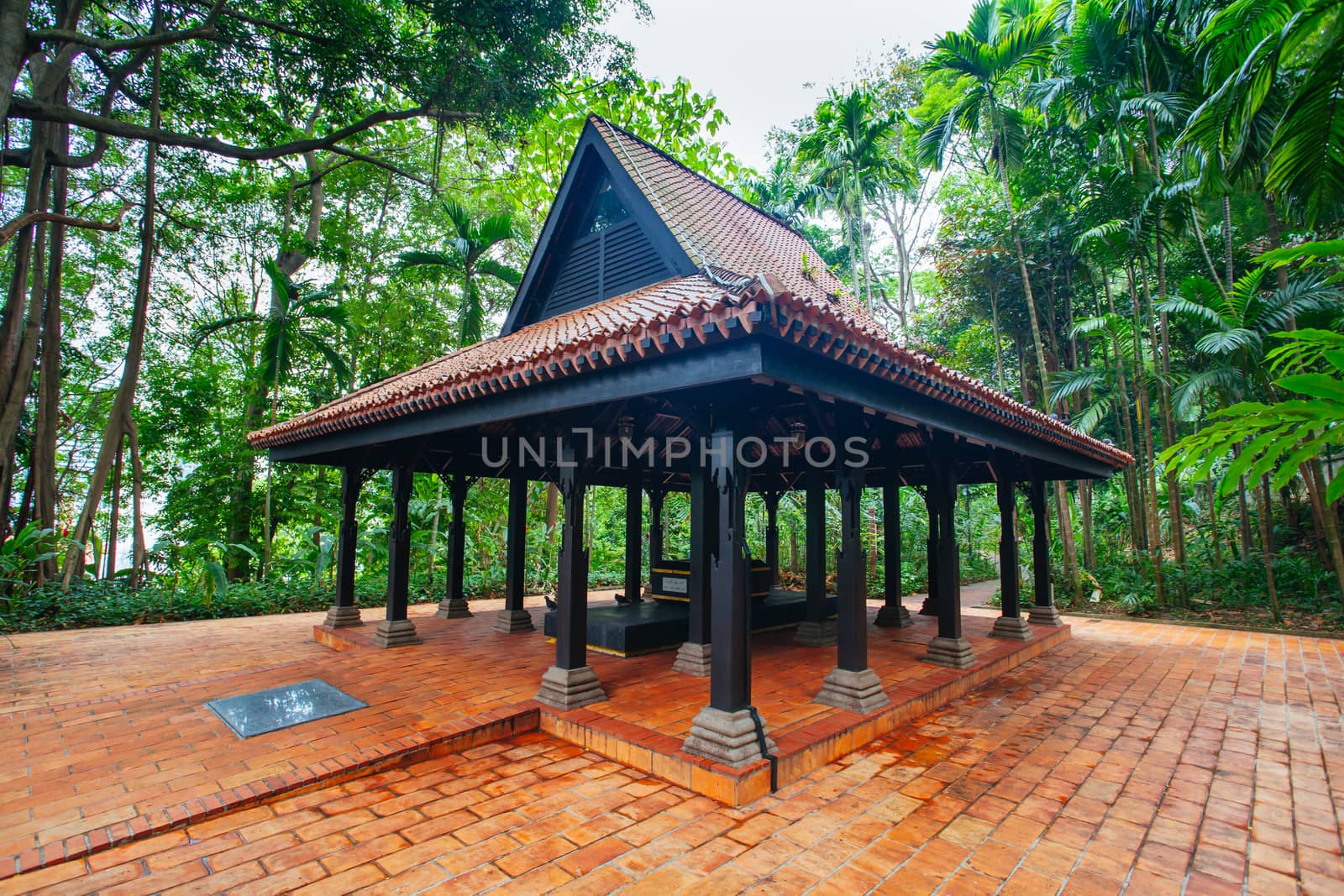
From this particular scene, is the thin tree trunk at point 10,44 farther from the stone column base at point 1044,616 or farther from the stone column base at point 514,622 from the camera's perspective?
the stone column base at point 1044,616

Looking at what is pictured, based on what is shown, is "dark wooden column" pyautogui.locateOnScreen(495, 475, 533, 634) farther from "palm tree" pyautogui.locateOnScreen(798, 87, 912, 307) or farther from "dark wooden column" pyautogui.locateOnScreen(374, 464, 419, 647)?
"palm tree" pyautogui.locateOnScreen(798, 87, 912, 307)

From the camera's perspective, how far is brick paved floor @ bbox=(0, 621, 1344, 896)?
264 cm

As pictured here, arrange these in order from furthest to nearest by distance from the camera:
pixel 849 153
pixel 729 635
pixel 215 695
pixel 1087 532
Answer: pixel 849 153 < pixel 1087 532 < pixel 215 695 < pixel 729 635

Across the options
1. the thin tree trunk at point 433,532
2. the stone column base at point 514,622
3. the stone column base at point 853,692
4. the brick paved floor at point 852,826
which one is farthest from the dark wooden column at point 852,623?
the thin tree trunk at point 433,532

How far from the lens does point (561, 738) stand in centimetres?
446

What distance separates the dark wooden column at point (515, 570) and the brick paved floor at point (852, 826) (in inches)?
139

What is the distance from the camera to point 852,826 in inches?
124

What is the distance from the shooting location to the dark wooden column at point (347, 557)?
779cm

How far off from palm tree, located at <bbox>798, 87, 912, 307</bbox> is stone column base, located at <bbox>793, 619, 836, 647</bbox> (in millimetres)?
11774

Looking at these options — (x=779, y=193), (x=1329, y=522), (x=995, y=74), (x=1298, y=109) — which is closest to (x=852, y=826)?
(x=1298, y=109)

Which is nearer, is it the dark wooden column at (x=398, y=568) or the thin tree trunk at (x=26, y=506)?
the dark wooden column at (x=398, y=568)

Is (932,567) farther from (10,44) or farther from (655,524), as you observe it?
(10,44)

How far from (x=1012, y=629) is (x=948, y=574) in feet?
8.03

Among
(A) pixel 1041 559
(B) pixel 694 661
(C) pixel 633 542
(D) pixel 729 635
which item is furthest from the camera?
(C) pixel 633 542
